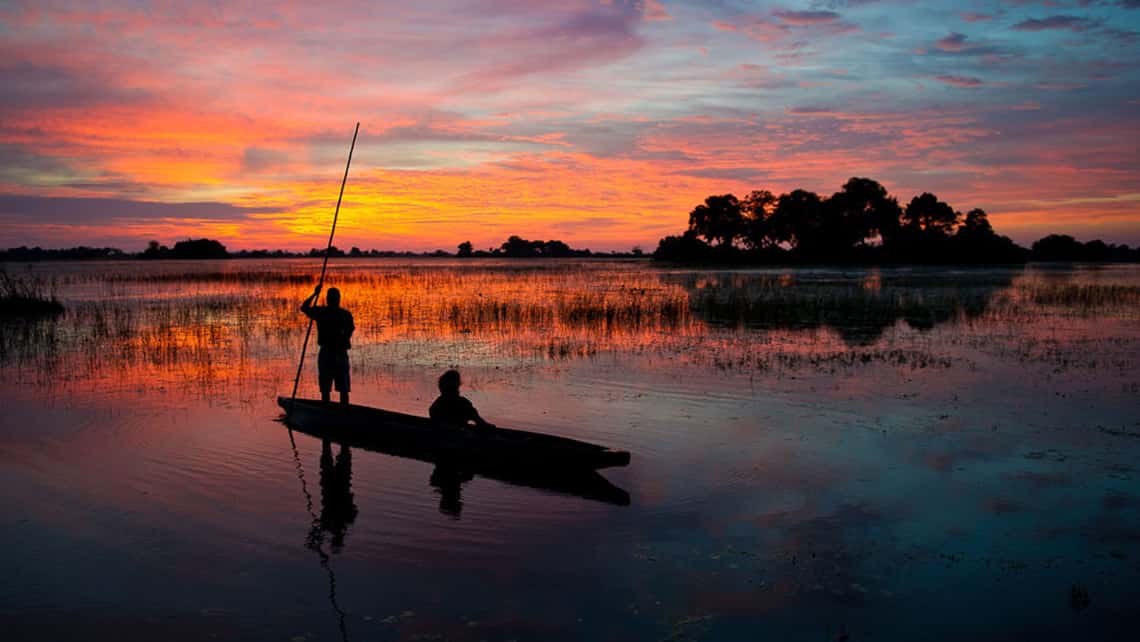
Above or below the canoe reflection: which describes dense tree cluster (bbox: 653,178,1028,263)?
above

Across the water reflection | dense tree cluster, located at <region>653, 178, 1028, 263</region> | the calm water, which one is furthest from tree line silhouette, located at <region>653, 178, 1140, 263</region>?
the calm water

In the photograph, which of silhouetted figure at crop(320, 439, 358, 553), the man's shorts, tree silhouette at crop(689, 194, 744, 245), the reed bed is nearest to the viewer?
silhouetted figure at crop(320, 439, 358, 553)

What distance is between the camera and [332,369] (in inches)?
499

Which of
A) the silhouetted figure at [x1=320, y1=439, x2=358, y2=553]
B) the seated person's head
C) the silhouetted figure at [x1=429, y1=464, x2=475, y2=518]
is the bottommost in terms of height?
the silhouetted figure at [x1=320, y1=439, x2=358, y2=553]

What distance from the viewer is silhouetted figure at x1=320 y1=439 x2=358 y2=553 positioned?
25.6 feet

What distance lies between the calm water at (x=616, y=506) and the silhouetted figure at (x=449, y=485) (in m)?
0.09

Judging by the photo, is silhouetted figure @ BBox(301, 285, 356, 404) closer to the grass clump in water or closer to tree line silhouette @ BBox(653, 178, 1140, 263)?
the grass clump in water

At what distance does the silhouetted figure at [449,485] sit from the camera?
27.5ft

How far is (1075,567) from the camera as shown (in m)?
6.61

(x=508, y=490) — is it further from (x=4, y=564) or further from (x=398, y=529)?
(x=4, y=564)

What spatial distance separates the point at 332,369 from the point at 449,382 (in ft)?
10.5

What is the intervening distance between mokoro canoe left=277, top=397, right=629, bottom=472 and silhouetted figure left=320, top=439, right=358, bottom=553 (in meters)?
0.43

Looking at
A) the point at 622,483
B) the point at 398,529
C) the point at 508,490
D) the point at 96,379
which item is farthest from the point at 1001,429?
the point at 96,379

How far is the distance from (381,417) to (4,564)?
194 inches
